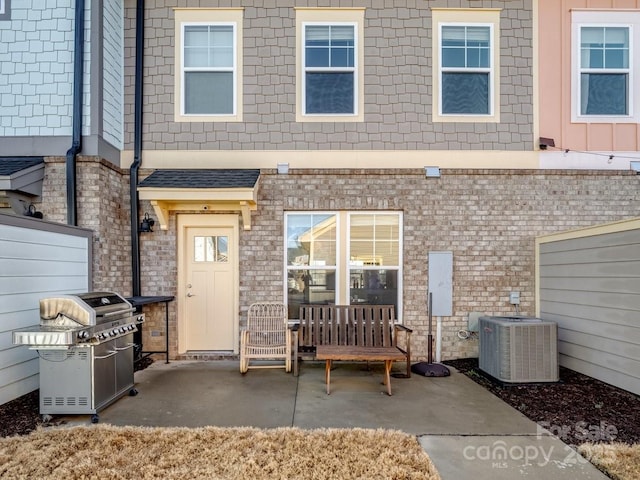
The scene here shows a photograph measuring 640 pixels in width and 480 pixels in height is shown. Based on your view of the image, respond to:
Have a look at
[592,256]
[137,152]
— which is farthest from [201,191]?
[592,256]

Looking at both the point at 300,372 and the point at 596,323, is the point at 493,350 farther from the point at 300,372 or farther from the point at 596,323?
the point at 300,372

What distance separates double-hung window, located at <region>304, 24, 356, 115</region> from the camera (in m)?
6.34

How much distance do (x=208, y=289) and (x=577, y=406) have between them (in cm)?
527

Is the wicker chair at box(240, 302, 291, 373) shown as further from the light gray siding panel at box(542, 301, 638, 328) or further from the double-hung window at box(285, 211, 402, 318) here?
the light gray siding panel at box(542, 301, 638, 328)

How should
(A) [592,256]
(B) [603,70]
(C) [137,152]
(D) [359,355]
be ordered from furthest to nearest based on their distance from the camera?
(B) [603,70], (C) [137,152], (A) [592,256], (D) [359,355]

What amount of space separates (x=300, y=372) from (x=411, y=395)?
166 cm

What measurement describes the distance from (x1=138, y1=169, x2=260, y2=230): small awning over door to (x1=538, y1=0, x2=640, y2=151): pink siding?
4.95 meters

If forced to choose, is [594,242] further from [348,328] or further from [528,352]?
[348,328]

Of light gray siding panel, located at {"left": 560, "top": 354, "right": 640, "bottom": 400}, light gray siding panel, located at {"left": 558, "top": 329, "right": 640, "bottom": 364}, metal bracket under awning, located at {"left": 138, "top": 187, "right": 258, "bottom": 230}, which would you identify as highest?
metal bracket under awning, located at {"left": 138, "top": 187, "right": 258, "bottom": 230}

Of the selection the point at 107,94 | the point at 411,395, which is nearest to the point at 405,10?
the point at 107,94

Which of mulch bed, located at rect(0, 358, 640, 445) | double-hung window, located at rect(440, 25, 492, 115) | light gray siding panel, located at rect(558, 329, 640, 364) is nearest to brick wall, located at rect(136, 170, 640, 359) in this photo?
light gray siding panel, located at rect(558, 329, 640, 364)

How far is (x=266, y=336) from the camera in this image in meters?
5.84

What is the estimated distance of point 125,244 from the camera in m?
6.13

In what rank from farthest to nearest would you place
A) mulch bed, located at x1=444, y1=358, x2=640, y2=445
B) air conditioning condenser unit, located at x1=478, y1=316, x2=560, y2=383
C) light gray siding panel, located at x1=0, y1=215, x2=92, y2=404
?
air conditioning condenser unit, located at x1=478, y1=316, x2=560, y2=383, light gray siding panel, located at x1=0, y1=215, x2=92, y2=404, mulch bed, located at x1=444, y1=358, x2=640, y2=445
